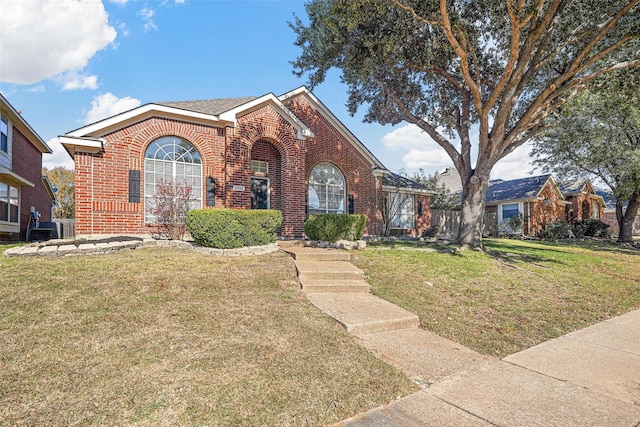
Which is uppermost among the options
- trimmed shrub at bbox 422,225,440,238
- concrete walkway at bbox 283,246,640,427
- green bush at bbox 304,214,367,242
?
green bush at bbox 304,214,367,242

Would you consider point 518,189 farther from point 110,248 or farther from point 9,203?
point 9,203

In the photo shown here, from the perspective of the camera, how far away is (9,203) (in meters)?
15.4

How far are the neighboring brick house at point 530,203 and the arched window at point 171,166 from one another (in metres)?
19.3

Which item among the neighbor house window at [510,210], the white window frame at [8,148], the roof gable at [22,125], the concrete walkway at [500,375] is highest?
the roof gable at [22,125]

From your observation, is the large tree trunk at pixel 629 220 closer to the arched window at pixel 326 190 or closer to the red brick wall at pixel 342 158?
the red brick wall at pixel 342 158

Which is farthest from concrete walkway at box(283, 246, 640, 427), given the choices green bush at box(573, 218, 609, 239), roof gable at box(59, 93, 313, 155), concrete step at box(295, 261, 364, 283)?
green bush at box(573, 218, 609, 239)

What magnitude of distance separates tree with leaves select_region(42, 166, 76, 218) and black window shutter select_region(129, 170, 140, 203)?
29.5 metres

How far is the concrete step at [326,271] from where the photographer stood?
6.62 m

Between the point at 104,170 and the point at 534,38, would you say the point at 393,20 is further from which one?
the point at 104,170

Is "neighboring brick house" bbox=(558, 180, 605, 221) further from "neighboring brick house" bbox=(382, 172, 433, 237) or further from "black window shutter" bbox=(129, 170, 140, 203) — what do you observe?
"black window shutter" bbox=(129, 170, 140, 203)

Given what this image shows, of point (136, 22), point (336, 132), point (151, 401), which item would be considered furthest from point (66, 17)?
point (151, 401)

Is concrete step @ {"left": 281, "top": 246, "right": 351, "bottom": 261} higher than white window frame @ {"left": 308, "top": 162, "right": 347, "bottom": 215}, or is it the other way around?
white window frame @ {"left": 308, "top": 162, "right": 347, "bottom": 215}

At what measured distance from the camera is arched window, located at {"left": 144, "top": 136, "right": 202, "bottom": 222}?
1069 centimetres

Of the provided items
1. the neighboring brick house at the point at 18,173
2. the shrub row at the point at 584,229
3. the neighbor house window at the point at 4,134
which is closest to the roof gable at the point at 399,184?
the shrub row at the point at 584,229
